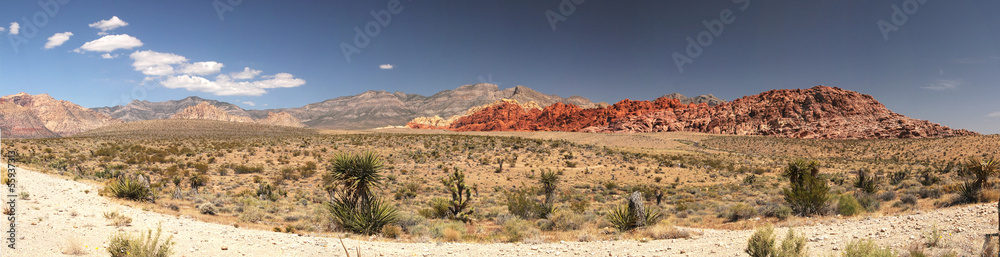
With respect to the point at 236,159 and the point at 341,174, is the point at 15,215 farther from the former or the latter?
the point at 236,159

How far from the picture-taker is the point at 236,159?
3048 cm

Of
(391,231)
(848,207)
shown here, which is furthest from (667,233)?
(848,207)

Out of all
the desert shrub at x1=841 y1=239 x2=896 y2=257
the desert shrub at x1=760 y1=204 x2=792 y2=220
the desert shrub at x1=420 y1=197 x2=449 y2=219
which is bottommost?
the desert shrub at x1=420 y1=197 x2=449 y2=219

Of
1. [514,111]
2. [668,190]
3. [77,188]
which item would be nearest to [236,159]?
[77,188]

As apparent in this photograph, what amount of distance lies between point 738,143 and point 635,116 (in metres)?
37.3

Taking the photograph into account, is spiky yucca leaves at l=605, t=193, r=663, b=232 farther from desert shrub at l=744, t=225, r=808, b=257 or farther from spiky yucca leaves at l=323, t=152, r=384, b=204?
spiky yucca leaves at l=323, t=152, r=384, b=204

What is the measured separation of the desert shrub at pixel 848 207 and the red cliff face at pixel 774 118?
2717 inches

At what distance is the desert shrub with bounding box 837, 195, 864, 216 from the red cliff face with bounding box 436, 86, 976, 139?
2717 inches

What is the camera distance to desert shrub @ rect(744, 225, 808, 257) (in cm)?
577

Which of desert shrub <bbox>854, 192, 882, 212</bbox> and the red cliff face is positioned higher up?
the red cliff face

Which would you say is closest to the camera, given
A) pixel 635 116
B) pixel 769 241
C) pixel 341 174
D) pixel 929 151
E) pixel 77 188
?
pixel 769 241

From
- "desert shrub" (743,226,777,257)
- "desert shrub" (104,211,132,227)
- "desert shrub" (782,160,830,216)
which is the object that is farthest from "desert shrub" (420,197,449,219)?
"desert shrub" (782,160,830,216)

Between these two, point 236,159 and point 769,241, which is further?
point 236,159

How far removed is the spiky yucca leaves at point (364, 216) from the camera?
1026 cm
